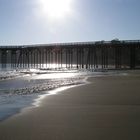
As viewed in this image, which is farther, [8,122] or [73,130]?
[8,122]

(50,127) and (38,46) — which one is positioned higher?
(38,46)

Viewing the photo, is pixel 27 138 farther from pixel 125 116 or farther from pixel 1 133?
pixel 125 116

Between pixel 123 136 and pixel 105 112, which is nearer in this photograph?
pixel 123 136

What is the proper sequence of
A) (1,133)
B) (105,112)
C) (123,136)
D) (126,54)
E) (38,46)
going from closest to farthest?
1. (123,136)
2. (1,133)
3. (105,112)
4. (38,46)
5. (126,54)

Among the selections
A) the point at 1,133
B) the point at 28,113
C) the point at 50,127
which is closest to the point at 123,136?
the point at 50,127

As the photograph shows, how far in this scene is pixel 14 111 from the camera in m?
10.9

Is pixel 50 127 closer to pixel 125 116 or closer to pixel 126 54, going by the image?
pixel 125 116

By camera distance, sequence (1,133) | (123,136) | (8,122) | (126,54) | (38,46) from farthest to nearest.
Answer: (126,54)
(38,46)
(8,122)
(1,133)
(123,136)

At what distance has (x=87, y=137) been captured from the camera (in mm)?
7133

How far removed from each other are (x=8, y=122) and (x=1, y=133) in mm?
1245

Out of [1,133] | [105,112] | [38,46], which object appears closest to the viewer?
[1,133]

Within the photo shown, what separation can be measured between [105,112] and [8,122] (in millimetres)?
2925

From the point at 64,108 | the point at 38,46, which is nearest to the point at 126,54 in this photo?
the point at 38,46

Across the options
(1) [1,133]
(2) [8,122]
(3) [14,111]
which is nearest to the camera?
(1) [1,133]
